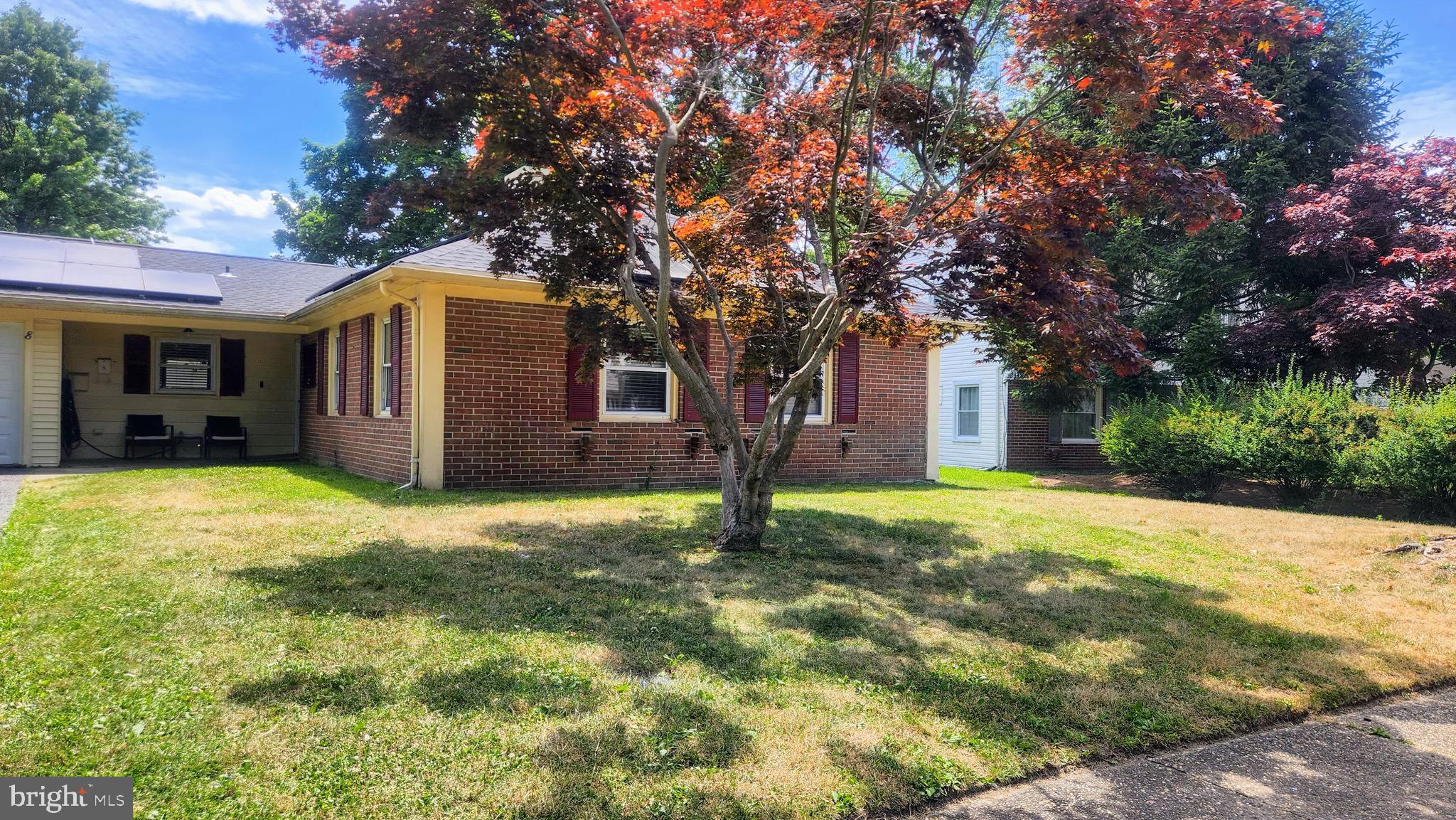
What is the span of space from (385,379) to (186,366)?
20.3ft

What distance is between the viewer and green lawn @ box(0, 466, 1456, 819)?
8.52 ft

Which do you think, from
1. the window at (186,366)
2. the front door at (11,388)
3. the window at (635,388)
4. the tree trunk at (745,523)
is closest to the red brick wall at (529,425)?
the window at (635,388)

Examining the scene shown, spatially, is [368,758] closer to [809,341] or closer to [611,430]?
[809,341]

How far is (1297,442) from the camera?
10.7 m

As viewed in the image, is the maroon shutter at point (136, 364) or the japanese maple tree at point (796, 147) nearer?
the japanese maple tree at point (796, 147)

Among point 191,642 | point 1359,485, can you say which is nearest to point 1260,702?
point 191,642

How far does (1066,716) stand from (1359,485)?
31.4ft

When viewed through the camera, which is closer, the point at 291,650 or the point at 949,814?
the point at 949,814

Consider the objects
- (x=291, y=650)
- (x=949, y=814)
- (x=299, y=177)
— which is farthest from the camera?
(x=299, y=177)

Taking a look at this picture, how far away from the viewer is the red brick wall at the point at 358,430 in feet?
31.9

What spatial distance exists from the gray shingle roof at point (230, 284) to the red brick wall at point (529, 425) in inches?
232

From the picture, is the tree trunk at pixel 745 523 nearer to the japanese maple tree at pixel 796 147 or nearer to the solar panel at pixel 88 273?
the japanese maple tree at pixel 796 147

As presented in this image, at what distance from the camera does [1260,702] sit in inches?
143

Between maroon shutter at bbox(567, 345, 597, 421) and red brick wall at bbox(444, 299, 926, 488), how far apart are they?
0.21 feet
